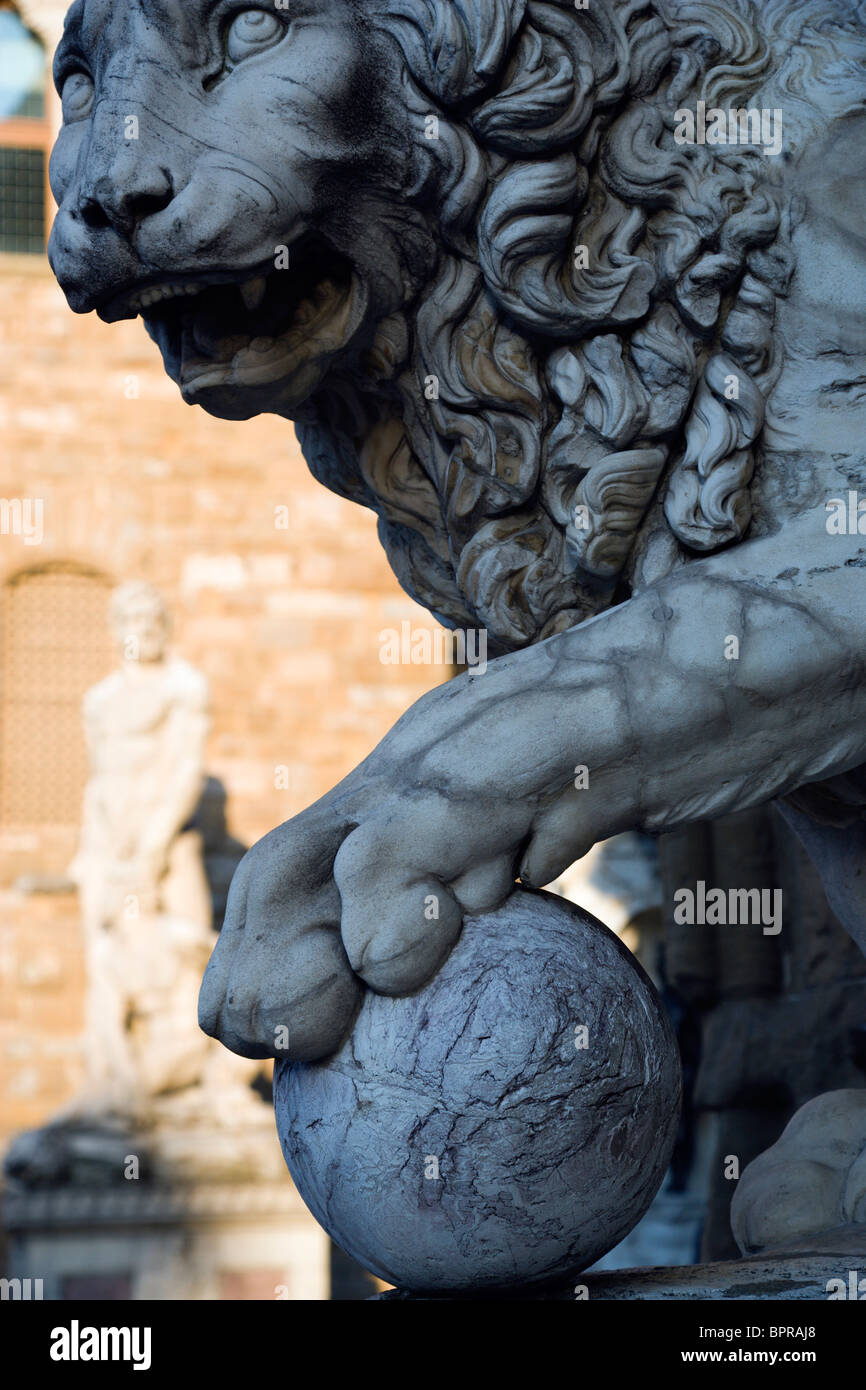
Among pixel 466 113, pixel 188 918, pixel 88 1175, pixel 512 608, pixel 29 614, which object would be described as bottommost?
pixel 88 1175

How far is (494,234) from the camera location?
5.74 ft

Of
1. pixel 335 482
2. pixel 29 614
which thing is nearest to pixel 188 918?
pixel 29 614

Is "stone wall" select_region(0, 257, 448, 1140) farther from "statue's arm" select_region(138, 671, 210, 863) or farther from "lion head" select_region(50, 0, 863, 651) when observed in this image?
"lion head" select_region(50, 0, 863, 651)

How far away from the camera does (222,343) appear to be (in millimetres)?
1757

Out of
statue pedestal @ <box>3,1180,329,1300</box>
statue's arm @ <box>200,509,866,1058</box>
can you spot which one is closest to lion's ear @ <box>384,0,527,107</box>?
statue's arm @ <box>200,509,866,1058</box>

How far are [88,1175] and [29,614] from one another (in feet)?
11.1

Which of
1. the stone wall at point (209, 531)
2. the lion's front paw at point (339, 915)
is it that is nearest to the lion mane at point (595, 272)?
the lion's front paw at point (339, 915)

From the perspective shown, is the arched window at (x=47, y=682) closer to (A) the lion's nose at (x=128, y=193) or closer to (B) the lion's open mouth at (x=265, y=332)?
(B) the lion's open mouth at (x=265, y=332)

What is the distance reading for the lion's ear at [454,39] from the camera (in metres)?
1.70

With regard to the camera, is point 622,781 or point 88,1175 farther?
point 88,1175

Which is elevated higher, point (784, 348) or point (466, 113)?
point (466, 113)

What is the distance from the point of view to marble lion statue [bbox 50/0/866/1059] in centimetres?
153

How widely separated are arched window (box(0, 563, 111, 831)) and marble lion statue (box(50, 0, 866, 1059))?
28.2 feet

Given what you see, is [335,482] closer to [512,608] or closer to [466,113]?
[512,608]
